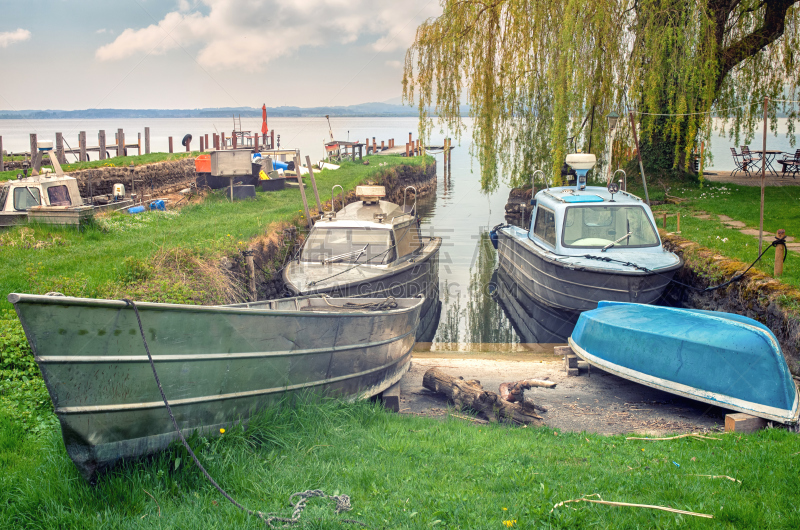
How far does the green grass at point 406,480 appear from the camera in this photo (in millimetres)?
3754

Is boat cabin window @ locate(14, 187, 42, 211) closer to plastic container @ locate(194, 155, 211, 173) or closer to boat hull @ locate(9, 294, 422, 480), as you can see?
plastic container @ locate(194, 155, 211, 173)

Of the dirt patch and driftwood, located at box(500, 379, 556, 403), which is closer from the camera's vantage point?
the dirt patch

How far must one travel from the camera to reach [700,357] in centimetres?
687

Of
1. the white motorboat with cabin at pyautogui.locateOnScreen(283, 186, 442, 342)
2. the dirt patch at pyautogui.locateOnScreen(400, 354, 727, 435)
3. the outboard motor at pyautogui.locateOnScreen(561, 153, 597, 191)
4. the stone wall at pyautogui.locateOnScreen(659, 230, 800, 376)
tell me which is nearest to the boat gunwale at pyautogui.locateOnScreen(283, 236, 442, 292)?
the white motorboat with cabin at pyautogui.locateOnScreen(283, 186, 442, 342)

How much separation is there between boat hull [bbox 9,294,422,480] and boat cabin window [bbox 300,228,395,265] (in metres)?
5.87

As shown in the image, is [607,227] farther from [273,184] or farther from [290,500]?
[273,184]

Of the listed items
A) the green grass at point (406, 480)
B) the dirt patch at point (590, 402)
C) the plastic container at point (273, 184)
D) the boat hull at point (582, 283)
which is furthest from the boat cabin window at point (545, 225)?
the plastic container at point (273, 184)

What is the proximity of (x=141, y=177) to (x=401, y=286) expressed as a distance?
49.5 feet

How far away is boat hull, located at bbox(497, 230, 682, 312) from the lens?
35.7 feet

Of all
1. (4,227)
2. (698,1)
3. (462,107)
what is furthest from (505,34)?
(4,227)

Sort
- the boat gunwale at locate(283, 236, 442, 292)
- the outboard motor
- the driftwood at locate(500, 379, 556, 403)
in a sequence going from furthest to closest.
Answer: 1. the outboard motor
2. the boat gunwale at locate(283, 236, 442, 292)
3. the driftwood at locate(500, 379, 556, 403)

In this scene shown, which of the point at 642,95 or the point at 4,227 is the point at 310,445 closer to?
the point at 4,227

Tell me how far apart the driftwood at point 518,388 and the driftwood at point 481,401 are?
218 millimetres

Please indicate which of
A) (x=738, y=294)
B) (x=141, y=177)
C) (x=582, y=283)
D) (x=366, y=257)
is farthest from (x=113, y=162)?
(x=738, y=294)
